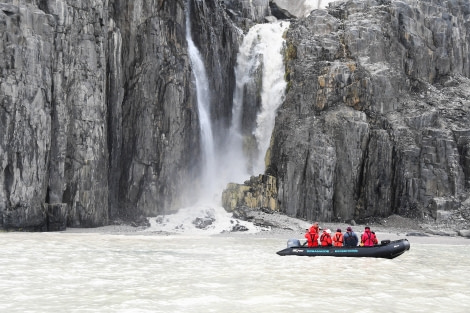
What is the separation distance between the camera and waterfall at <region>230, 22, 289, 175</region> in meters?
58.2

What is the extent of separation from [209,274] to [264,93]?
4381 cm

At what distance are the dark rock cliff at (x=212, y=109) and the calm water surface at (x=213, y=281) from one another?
1292 centimetres

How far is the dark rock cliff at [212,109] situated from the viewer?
3722 centimetres

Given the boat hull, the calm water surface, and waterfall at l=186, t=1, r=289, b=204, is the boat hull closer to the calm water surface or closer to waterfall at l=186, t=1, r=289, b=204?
the calm water surface

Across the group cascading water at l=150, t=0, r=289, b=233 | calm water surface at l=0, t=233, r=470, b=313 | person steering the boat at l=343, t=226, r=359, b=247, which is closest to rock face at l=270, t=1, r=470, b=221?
cascading water at l=150, t=0, r=289, b=233

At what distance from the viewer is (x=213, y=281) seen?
17.1m

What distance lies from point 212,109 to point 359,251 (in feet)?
108

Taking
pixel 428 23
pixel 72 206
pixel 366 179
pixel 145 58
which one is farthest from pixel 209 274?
pixel 428 23

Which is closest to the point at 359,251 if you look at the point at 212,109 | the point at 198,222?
the point at 198,222

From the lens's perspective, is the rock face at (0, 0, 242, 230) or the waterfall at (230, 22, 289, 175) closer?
the rock face at (0, 0, 242, 230)

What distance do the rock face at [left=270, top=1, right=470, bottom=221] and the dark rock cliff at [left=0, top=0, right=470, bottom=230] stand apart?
158 mm

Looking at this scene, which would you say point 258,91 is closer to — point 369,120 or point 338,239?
point 369,120

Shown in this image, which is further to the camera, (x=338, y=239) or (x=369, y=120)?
(x=369, y=120)

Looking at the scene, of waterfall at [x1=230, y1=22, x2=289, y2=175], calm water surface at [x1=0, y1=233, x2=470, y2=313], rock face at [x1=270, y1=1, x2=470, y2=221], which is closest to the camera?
calm water surface at [x1=0, y1=233, x2=470, y2=313]
